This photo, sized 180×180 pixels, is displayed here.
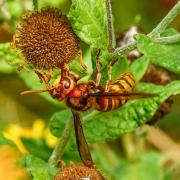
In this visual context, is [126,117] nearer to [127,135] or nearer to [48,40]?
[48,40]

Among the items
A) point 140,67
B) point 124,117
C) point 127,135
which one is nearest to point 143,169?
point 127,135

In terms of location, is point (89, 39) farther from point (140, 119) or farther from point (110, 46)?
point (140, 119)

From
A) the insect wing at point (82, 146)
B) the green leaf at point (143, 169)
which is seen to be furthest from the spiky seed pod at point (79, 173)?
the green leaf at point (143, 169)

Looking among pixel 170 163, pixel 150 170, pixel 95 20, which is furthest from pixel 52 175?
pixel 170 163

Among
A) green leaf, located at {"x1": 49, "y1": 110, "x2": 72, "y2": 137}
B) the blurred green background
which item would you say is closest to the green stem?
green leaf, located at {"x1": 49, "y1": 110, "x2": 72, "y2": 137}

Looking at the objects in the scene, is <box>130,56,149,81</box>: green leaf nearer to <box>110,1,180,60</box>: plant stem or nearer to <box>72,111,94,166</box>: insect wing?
<box>110,1,180,60</box>: plant stem

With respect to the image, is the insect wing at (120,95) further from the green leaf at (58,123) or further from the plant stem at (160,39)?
the green leaf at (58,123)
